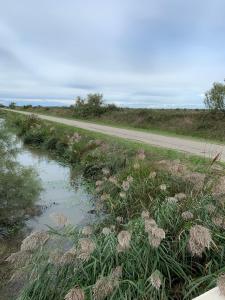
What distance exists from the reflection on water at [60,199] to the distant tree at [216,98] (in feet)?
37.9

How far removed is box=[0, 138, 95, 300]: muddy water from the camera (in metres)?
6.13

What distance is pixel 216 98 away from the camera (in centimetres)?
2302

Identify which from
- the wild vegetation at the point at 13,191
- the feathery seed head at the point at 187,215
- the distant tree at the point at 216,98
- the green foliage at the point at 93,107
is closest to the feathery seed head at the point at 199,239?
the feathery seed head at the point at 187,215

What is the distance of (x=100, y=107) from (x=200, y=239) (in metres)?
34.3

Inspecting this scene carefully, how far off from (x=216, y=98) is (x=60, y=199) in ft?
50.1

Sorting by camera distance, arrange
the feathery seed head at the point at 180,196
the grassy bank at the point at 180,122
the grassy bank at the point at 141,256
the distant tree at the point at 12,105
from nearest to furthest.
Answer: the grassy bank at the point at 141,256
the feathery seed head at the point at 180,196
the grassy bank at the point at 180,122
the distant tree at the point at 12,105

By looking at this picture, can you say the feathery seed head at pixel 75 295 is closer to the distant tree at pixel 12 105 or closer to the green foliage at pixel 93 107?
the green foliage at pixel 93 107

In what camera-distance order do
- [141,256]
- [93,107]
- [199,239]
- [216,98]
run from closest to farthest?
[199,239]
[141,256]
[216,98]
[93,107]

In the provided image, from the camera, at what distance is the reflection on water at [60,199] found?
28.9 feet

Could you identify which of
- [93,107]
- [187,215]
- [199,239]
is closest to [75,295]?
[199,239]

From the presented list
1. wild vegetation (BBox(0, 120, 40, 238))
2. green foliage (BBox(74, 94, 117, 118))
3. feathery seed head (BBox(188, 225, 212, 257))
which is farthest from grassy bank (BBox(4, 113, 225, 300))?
green foliage (BBox(74, 94, 117, 118))

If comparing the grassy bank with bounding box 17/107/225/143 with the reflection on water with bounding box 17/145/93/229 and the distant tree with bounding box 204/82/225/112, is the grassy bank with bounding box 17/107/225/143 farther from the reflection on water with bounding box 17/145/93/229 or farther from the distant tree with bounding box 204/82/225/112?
the reflection on water with bounding box 17/145/93/229

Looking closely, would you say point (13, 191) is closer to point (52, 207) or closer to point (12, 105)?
point (52, 207)

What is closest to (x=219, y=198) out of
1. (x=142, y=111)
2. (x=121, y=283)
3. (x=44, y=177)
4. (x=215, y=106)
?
(x=121, y=283)
